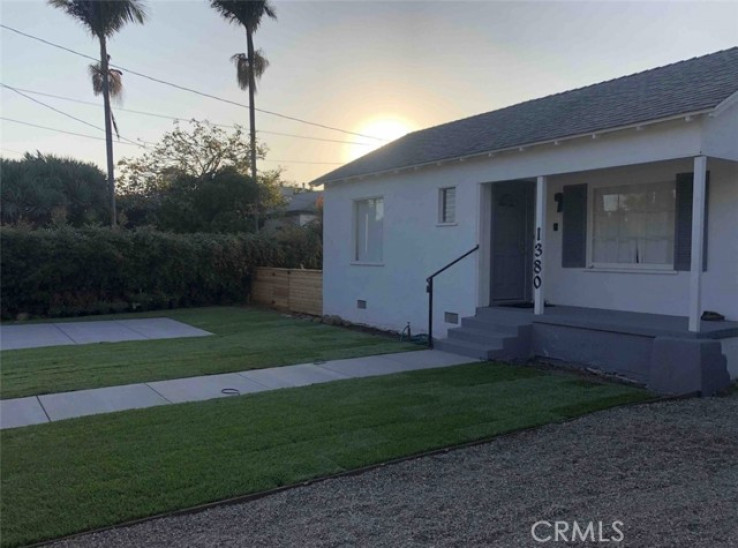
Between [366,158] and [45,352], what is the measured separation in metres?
8.62

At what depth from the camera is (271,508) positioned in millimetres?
3979

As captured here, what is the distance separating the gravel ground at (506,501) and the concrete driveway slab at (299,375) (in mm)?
3091

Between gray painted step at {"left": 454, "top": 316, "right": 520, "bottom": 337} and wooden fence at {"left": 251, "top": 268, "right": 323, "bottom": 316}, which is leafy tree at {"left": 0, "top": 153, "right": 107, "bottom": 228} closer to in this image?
wooden fence at {"left": 251, "top": 268, "right": 323, "bottom": 316}

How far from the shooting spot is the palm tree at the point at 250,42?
26.1 m

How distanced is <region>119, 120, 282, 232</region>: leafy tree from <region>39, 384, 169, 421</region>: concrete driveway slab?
1846 centimetres

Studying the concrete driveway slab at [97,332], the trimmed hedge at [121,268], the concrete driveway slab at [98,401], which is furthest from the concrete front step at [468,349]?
the trimmed hedge at [121,268]

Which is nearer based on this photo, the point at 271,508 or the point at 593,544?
the point at 593,544

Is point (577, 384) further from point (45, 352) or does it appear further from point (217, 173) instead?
point (217, 173)

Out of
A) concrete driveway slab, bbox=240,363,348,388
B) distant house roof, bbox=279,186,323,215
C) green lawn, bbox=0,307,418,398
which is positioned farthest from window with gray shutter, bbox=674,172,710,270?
distant house roof, bbox=279,186,323,215

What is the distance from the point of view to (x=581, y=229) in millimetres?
10414

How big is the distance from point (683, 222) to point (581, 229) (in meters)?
1.81

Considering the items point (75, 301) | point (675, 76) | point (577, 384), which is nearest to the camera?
point (577, 384)

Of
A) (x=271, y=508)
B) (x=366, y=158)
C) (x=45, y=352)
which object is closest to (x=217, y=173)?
(x=366, y=158)

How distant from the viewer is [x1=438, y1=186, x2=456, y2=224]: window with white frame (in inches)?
448
